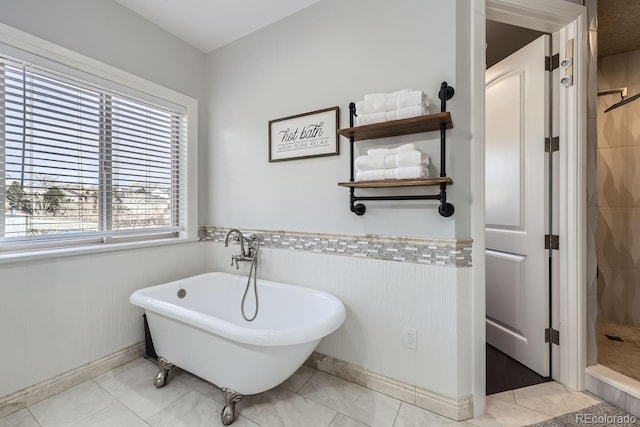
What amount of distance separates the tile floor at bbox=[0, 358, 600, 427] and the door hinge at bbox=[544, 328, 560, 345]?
0.25m

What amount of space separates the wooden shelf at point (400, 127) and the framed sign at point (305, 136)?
0.22 meters

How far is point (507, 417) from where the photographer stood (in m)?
1.43

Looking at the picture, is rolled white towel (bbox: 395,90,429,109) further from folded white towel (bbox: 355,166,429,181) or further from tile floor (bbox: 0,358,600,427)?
tile floor (bbox: 0,358,600,427)

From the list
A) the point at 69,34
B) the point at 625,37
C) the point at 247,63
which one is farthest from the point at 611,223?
the point at 69,34

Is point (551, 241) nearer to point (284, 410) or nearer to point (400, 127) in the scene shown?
point (400, 127)

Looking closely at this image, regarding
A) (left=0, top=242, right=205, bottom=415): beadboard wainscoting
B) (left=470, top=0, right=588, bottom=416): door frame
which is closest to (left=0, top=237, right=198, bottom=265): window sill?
(left=0, top=242, right=205, bottom=415): beadboard wainscoting

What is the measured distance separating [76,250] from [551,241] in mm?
3038

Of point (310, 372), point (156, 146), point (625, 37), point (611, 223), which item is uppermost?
point (625, 37)

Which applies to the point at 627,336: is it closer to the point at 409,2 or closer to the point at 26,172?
the point at 409,2

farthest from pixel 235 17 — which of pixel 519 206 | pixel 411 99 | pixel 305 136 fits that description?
pixel 519 206

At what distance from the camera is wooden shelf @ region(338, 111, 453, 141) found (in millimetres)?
1358

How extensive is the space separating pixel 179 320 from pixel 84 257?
2.89 ft

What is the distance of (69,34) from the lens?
1679 mm

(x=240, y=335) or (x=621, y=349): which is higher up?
(x=240, y=335)
